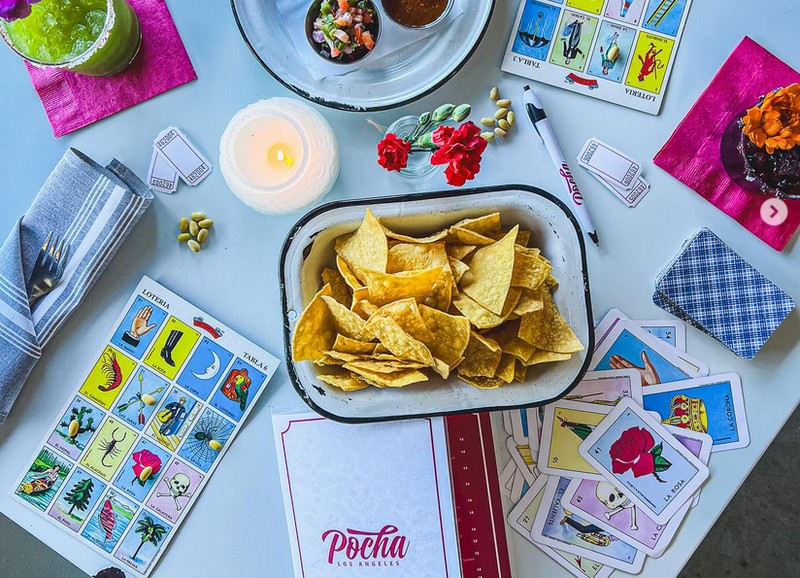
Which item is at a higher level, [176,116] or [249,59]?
[249,59]

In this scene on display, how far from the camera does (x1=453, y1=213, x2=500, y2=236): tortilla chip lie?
0.92 m

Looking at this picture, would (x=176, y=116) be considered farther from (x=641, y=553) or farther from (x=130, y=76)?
(x=641, y=553)

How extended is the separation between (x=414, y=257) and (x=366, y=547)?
0.50 m

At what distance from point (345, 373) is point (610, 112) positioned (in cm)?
62

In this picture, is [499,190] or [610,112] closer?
[499,190]

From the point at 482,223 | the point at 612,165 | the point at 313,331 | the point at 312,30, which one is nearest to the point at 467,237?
the point at 482,223

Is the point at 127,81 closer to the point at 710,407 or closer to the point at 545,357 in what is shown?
the point at 545,357

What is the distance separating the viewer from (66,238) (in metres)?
1.15

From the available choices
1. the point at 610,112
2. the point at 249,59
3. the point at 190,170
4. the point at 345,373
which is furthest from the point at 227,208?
the point at 610,112

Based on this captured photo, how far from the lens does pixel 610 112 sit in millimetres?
1144

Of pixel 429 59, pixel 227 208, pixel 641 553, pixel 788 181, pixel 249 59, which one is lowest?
pixel 641 553

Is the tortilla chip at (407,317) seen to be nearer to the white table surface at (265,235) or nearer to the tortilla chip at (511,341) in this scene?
the tortilla chip at (511,341)

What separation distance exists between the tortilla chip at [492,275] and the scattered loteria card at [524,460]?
0.35 m

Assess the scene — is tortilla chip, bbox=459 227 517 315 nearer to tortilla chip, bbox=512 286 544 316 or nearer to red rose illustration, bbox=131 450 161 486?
tortilla chip, bbox=512 286 544 316
